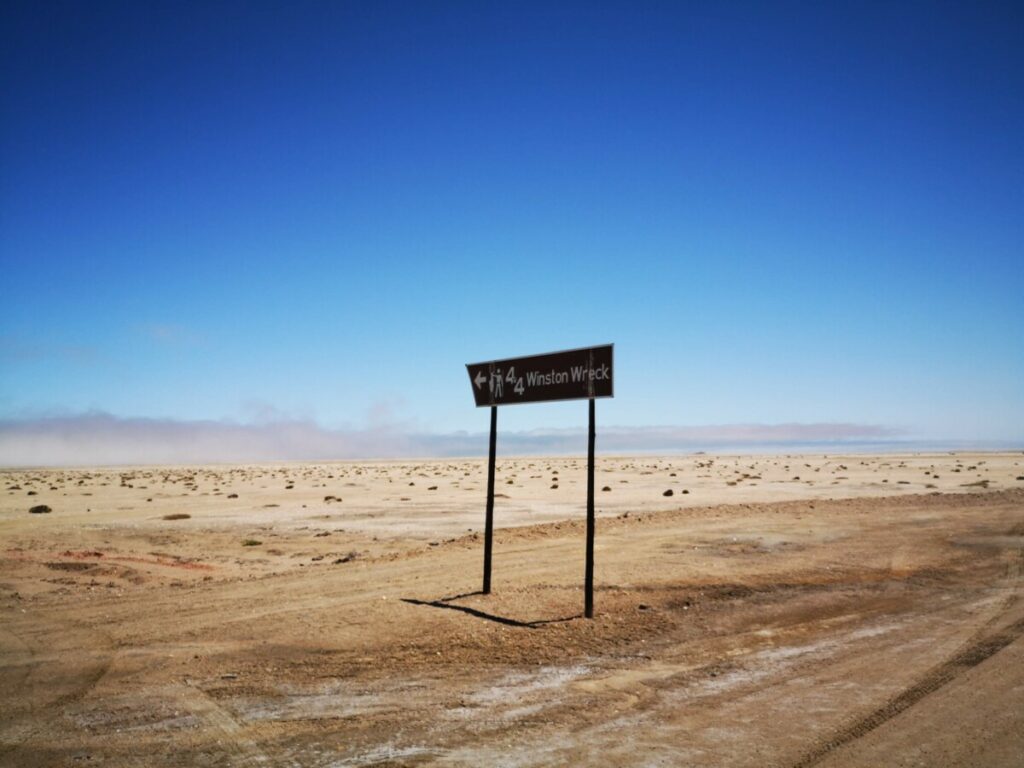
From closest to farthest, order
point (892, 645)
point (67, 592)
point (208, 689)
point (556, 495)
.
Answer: point (208, 689), point (892, 645), point (67, 592), point (556, 495)

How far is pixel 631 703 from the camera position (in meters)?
6.85

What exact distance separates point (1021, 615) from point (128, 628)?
491 inches

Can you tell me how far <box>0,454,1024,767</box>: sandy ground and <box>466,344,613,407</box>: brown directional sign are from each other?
327 cm

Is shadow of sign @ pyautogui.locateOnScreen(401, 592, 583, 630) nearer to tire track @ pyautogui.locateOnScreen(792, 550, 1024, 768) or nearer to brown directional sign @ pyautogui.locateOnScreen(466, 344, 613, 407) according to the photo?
brown directional sign @ pyautogui.locateOnScreen(466, 344, 613, 407)

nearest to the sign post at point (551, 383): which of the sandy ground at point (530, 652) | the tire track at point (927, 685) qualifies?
the sandy ground at point (530, 652)

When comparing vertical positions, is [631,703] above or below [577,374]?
below

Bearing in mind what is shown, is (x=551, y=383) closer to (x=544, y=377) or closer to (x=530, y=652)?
(x=544, y=377)

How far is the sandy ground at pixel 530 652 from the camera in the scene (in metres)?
5.88

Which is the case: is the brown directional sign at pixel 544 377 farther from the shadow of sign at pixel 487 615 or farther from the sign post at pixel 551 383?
the shadow of sign at pixel 487 615

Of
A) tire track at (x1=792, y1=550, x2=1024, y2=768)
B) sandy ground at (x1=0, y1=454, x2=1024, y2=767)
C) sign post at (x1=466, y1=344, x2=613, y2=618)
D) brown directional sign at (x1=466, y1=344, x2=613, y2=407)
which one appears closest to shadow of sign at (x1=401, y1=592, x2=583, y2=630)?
sandy ground at (x1=0, y1=454, x2=1024, y2=767)

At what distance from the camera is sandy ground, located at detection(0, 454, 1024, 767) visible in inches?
231

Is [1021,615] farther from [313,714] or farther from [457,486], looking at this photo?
[457,486]

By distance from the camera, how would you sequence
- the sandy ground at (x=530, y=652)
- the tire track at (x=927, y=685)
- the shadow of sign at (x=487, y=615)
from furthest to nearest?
the shadow of sign at (x=487, y=615) < the sandy ground at (x=530, y=652) < the tire track at (x=927, y=685)

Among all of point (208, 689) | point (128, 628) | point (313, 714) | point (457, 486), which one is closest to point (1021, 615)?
point (313, 714)
